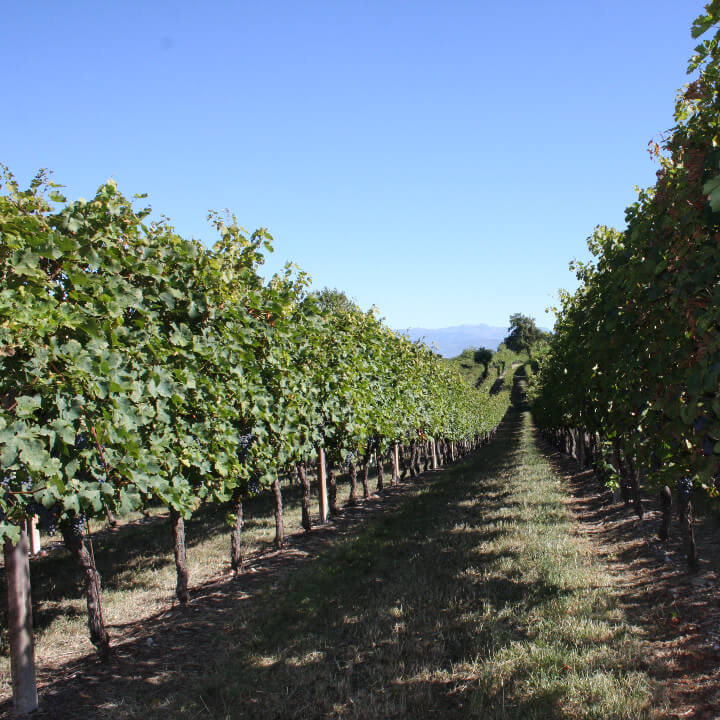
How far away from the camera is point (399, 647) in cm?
590

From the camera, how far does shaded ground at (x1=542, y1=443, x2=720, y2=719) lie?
485cm

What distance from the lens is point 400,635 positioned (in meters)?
6.24

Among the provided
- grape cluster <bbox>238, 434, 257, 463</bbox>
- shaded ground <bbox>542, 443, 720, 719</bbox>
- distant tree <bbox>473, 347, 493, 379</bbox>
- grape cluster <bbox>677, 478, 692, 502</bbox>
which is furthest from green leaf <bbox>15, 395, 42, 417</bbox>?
distant tree <bbox>473, 347, 493, 379</bbox>

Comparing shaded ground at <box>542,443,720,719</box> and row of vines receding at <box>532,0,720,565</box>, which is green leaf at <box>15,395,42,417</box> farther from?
shaded ground at <box>542,443,720,719</box>

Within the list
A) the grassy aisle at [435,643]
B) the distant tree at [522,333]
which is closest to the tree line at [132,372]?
the grassy aisle at [435,643]

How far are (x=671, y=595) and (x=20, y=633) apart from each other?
7.82 metres

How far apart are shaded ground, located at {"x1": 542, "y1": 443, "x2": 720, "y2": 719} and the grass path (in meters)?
0.24

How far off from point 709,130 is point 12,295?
5402 mm

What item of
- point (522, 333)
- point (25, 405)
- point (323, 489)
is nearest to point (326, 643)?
point (25, 405)

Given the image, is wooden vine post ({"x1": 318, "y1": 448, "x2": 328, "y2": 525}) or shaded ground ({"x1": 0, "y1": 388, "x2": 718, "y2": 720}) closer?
shaded ground ({"x1": 0, "y1": 388, "x2": 718, "y2": 720})

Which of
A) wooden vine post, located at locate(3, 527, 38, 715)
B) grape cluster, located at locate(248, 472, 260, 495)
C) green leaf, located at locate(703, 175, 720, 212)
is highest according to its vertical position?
green leaf, located at locate(703, 175, 720, 212)

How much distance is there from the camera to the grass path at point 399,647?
188 inches

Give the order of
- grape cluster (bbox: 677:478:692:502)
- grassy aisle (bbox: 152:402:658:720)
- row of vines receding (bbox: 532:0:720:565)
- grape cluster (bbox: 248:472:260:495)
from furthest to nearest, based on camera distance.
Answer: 1. grape cluster (bbox: 248:472:260:495)
2. grape cluster (bbox: 677:478:692:502)
3. grassy aisle (bbox: 152:402:658:720)
4. row of vines receding (bbox: 532:0:720:565)

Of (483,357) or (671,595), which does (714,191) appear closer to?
(671,595)
